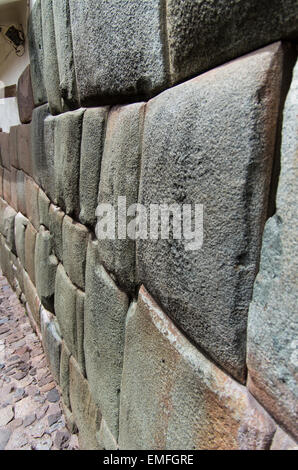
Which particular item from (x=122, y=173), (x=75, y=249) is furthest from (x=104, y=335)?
(x=122, y=173)

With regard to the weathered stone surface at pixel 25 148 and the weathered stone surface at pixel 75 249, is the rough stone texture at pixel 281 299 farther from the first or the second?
the weathered stone surface at pixel 25 148

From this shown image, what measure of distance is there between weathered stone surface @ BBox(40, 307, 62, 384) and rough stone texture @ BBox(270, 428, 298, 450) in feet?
4.61

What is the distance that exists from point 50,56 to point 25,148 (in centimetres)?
96

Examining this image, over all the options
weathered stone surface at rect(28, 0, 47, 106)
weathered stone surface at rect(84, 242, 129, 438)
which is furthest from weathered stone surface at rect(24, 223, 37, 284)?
weathered stone surface at rect(84, 242, 129, 438)

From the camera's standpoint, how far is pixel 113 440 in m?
1.05

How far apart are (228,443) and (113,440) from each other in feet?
2.12

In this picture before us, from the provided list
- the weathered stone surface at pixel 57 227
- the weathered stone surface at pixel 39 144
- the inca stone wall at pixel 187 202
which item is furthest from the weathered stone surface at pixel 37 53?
the weathered stone surface at pixel 57 227

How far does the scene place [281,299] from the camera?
0.44 m

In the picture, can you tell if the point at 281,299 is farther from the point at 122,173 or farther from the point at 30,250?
the point at 30,250

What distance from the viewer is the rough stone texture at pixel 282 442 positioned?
443mm

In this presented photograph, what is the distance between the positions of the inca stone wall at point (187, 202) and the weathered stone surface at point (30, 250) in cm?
102

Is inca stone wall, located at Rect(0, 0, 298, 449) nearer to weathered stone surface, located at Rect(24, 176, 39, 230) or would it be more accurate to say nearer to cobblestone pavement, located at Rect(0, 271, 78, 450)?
cobblestone pavement, located at Rect(0, 271, 78, 450)
